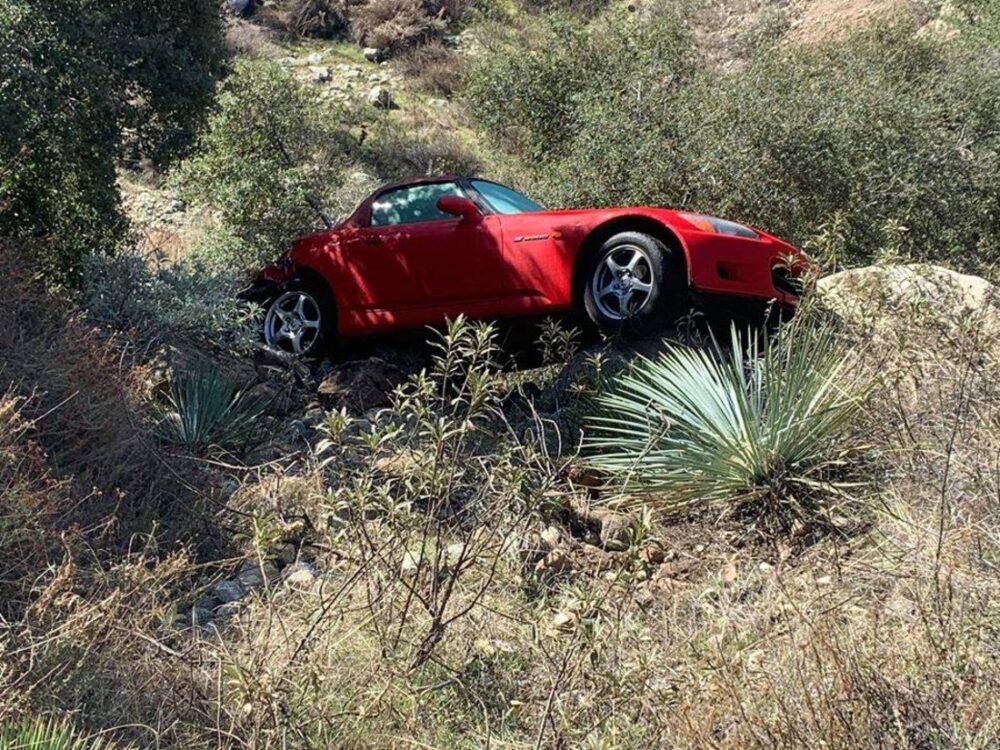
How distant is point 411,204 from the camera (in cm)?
772

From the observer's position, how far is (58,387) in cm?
567

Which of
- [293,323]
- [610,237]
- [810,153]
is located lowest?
[293,323]

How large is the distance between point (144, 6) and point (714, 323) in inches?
245

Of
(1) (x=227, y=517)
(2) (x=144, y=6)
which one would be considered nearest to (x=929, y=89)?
(2) (x=144, y=6)

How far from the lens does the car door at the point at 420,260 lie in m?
6.92

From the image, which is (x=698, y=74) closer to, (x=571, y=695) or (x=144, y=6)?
(x=144, y=6)

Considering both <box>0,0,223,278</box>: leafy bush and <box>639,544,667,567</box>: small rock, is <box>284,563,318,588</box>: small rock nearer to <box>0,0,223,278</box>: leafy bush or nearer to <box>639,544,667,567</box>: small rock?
<box>639,544,667,567</box>: small rock

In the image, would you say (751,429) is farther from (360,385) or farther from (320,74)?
(320,74)

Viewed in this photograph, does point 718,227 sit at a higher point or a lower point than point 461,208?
lower

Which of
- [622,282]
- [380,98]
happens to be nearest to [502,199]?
[622,282]

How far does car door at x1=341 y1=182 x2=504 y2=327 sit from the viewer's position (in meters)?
6.92

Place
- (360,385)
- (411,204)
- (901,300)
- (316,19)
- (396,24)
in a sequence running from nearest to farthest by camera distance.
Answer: (901,300)
(360,385)
(411,204)
(396,24)
(316,19)

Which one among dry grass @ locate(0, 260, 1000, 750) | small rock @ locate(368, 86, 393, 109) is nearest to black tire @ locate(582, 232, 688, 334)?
dry grass @ locate(0, 260, 1000, 750)

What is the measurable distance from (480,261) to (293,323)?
2.01m
